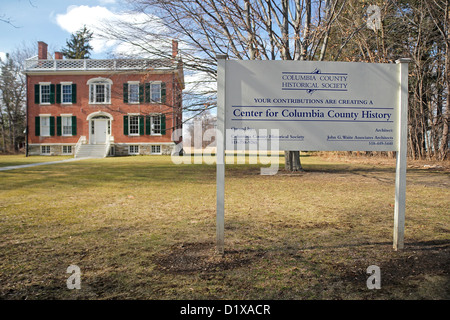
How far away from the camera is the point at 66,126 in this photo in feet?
104

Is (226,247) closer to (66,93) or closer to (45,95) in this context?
(66,93)

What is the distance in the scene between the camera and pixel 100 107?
31.2 metres

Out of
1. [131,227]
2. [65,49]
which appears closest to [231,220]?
[131,227]

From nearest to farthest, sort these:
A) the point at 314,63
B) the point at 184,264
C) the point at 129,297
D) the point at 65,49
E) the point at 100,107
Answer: the point at 129,297 < the point at 184,264 < the point at 314,63 < the point at 100,107 < the point at 65,49

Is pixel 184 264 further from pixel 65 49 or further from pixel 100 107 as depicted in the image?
pixel 65 49

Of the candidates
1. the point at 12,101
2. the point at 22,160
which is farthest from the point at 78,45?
the point at 22,160

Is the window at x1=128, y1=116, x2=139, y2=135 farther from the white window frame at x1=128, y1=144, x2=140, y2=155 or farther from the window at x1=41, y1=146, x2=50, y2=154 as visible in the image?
the window at x1=41, y1=146, x2=50, y2=154

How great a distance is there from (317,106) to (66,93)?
108 feet

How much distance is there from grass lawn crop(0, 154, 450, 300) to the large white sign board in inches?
21.1

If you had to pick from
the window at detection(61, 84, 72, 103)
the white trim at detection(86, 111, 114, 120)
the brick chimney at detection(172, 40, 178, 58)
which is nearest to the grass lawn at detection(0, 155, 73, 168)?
the white trim at detection(86, 111, 114, 120)

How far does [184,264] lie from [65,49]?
57692 millimetres

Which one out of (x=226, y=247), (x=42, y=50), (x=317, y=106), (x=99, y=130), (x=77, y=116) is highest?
(x=42, y=50)

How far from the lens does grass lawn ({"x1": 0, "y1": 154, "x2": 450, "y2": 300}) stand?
2.79 metres
